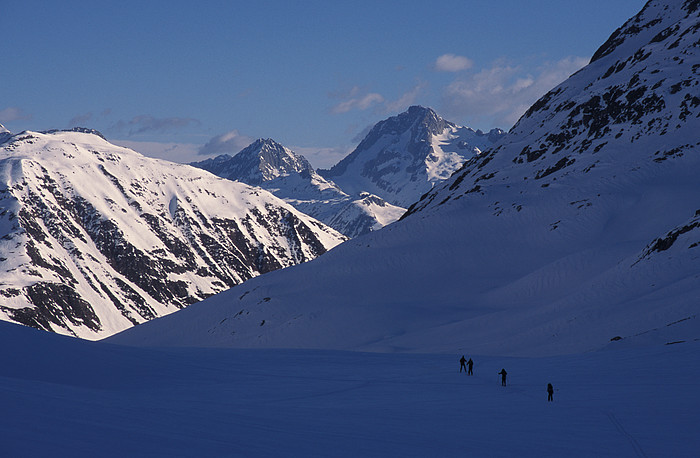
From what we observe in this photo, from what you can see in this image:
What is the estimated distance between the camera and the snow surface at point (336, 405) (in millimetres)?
18672

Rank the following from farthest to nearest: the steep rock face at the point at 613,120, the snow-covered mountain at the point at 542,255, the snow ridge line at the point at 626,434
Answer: the steep rock face at the point at 613,120
the snow-covered mountain at the point at 542,255
the snow ridge line at the point at 626,434

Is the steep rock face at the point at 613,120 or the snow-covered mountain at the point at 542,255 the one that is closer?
the snow-covered mountain at the point at 542,255

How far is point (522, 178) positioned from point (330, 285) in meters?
43.3

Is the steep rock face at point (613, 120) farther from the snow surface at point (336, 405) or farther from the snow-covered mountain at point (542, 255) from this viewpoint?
the snow surface at point (336, 405)

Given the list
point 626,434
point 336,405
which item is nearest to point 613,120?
point 336,405

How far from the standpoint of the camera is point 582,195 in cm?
10281

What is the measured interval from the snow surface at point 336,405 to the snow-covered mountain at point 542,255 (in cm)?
1551

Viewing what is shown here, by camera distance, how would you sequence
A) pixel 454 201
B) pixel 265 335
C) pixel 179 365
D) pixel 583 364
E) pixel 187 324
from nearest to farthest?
pixel 583 364 → pixel 179 365 → pixel 265 335 → pixel 187 324 → pixel 454 201

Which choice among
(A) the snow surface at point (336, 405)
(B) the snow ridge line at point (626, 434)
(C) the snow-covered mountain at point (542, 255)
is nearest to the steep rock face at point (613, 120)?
(C) the snow-covered mountain at point (542, 255)

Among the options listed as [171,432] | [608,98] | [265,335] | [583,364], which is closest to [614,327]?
[583,364]

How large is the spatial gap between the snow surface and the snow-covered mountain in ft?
50.9

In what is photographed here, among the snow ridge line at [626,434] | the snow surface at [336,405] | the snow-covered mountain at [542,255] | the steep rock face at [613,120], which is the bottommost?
the snow ridge line at [626,434]

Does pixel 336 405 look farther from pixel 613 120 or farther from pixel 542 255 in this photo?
pixel 613 120

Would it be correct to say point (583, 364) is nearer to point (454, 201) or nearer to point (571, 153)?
point (454, 201)
